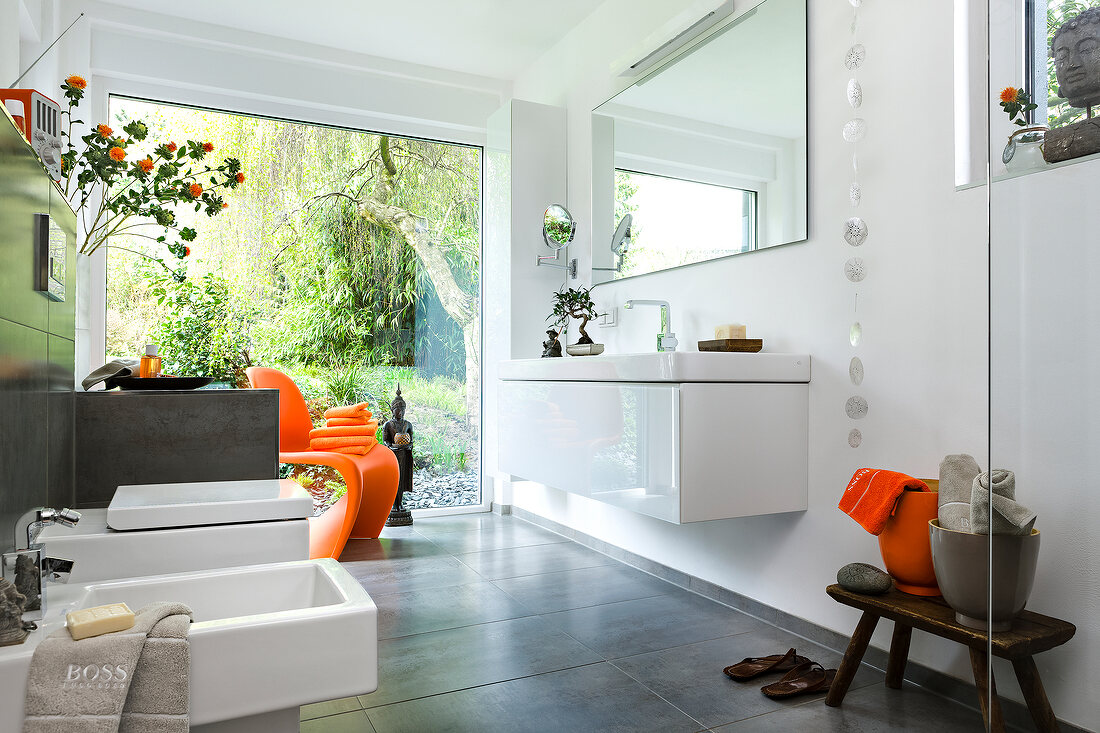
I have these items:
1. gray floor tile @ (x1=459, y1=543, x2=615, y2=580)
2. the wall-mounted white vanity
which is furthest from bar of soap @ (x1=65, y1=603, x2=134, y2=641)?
gray floor tile @ (x1=459, y1=543, x2=615, y2=580)

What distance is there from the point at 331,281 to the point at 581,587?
2.34 metres

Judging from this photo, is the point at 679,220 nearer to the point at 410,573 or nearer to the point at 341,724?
the point at 410,573

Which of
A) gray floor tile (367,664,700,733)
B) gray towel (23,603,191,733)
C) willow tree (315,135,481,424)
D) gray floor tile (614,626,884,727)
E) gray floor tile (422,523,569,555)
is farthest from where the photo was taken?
willow tree (315,135,481,424)

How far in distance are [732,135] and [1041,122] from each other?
1923 mm

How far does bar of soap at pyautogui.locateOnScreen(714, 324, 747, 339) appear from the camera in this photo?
8.46 ft

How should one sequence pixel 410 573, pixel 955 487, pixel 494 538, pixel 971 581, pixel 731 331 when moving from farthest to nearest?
pixel 494 538
pixel 410 573
pixel 731 331
pixel 955 487
pixel 971 581

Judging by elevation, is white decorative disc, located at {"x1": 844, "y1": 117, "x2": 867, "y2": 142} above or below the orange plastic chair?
above

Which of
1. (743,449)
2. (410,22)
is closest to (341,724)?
(743,449)

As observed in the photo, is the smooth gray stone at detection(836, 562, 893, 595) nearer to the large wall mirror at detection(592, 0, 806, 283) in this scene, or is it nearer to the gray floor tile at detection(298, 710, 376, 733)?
the large wall mirror at detection(592, 0, 806, 283)

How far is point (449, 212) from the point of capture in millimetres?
4609

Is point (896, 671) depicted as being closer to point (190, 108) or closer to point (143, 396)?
point (143, 396)

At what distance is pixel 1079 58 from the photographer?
36.0 inches

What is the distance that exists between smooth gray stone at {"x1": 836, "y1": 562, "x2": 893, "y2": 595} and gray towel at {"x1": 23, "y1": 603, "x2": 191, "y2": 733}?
170 cm

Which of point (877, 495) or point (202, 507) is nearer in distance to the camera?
point (202, 507)
